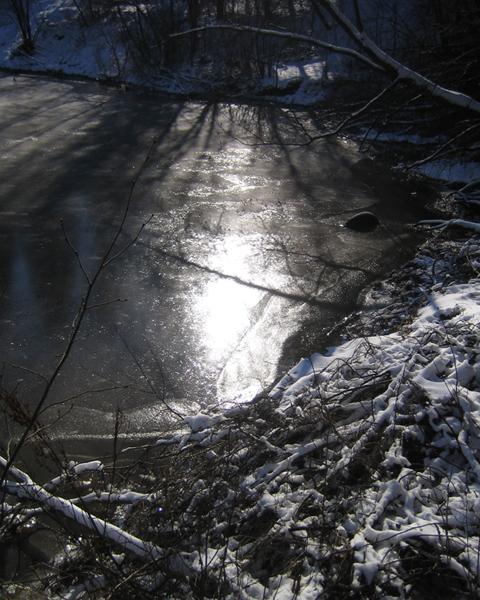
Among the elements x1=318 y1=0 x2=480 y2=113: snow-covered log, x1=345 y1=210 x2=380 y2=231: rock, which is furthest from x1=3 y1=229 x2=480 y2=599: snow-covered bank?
x1=345 y1=210 x2=380 y2=231: rock

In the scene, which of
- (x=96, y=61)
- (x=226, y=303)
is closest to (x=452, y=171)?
(x=226, y=303)

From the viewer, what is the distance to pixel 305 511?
301 cm

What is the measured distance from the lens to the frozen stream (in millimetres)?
4680

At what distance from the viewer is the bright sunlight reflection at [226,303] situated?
5203 millimetres

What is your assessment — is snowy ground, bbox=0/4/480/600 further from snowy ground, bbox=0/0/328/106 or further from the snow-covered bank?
snowy ground, bbox=0/0/328/106

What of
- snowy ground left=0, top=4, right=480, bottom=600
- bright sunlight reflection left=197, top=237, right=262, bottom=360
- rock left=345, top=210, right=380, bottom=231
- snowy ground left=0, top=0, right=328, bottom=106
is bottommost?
rock left=345, top=210, right=380, bottom=231

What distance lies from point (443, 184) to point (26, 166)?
692 cm

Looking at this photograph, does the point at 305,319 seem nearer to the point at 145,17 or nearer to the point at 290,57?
the point at 290,57

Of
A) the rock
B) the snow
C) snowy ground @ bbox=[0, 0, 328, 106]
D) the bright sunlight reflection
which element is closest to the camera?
the bright sunlight reflection

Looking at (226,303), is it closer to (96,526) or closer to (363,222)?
(363,222)

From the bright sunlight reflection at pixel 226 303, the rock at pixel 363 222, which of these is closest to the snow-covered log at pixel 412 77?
the bright sunlight reflection at pixel 226 303

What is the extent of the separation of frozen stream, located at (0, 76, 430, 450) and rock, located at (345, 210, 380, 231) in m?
0.18

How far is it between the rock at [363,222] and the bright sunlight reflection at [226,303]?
1739mm

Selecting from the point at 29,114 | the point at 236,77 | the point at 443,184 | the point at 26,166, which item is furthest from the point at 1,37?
the point at 443,184
